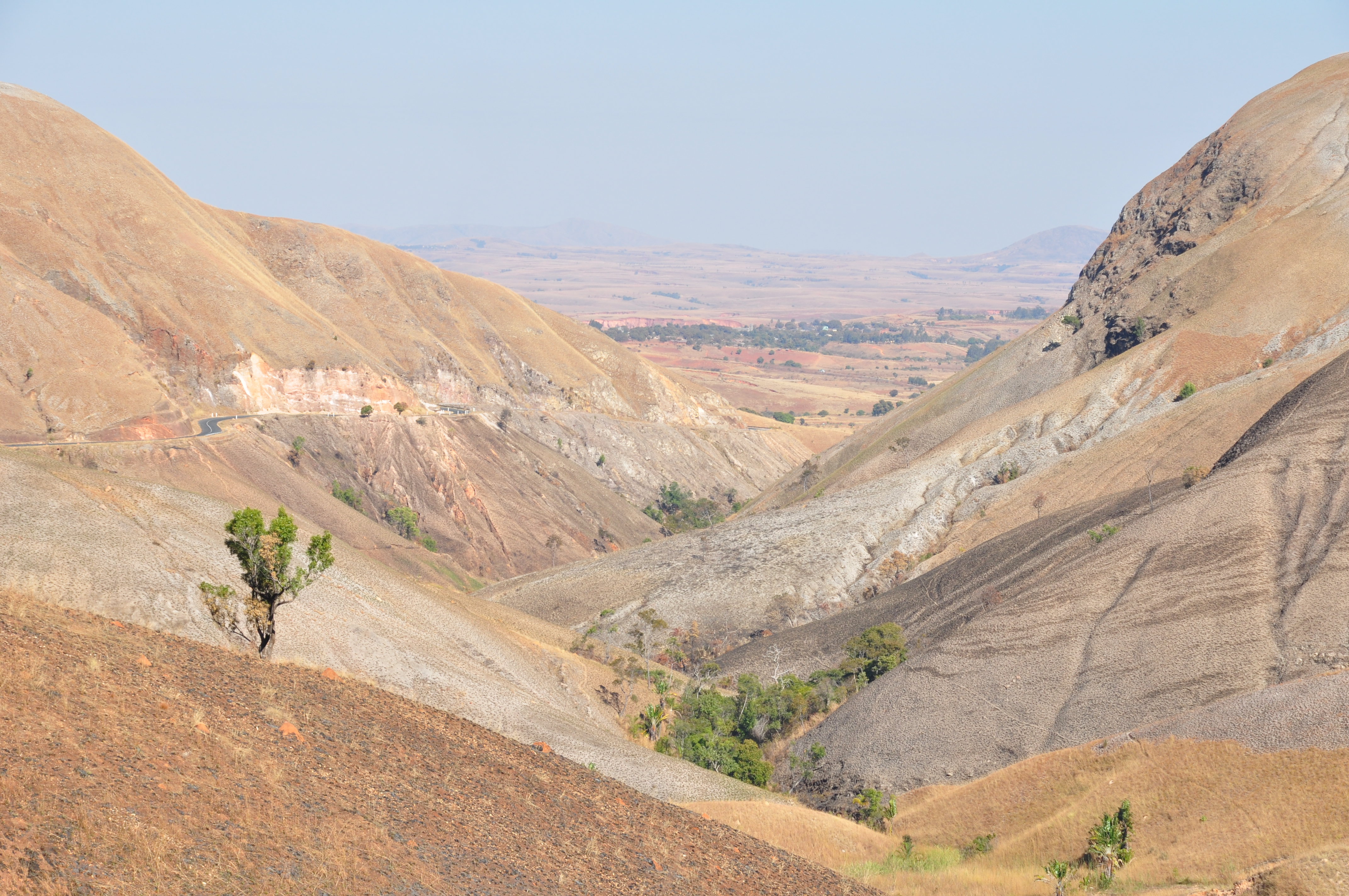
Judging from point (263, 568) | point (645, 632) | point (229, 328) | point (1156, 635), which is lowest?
point (645, 632)

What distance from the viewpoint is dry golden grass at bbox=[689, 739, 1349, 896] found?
24.8 m

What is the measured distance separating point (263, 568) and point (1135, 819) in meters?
26.4

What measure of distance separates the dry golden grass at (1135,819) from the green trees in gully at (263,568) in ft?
A: 45.4

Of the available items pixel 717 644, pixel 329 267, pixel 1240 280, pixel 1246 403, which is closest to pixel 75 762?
pixel 717 644

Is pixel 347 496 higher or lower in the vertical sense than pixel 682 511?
higher

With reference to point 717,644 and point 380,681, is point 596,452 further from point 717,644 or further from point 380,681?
point 380,681

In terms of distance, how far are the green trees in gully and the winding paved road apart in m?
36.6

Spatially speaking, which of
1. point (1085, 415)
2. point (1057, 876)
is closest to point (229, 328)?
point (1085, 415)

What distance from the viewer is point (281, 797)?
17516 millimetres

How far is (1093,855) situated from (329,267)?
120021 mm

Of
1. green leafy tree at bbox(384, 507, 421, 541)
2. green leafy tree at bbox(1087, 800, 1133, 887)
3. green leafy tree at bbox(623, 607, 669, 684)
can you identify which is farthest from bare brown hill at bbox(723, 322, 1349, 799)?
green leafy tree at bbox(384, 507, 421, 541)

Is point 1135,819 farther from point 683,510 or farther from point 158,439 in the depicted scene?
point 683,510

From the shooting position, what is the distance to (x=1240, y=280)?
3440 inches

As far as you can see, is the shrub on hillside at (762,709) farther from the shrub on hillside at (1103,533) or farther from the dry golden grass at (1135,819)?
the shrub on hillside at (1103,533)
